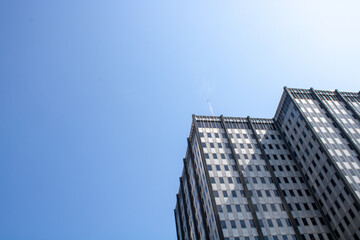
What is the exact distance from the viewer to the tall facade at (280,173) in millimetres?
60312

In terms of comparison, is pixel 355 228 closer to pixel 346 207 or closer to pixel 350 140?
pixel 346 207

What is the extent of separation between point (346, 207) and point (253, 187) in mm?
19110

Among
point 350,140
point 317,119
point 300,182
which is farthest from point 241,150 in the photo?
point 350,140

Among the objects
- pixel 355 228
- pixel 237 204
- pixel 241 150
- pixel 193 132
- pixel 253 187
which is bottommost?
pixel 355 228

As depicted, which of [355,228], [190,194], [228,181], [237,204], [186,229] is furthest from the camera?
[186,229]

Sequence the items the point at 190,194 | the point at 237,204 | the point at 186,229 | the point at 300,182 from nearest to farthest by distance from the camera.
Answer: the point at 237,204
the point at 300,182
the point at 190,194
the point at 186,229

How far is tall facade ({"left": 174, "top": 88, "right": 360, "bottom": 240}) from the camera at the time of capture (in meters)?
60.3

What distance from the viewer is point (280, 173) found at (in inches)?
2894

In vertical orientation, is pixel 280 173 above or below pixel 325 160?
above

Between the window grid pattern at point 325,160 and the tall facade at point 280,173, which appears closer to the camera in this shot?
the window grid pattern at point 325,160

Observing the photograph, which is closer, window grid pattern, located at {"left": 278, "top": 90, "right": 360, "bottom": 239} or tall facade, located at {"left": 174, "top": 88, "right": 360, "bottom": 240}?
window grid pattern, located at {"left": 278, "top": 90, "right": 360, "bottom": 239}

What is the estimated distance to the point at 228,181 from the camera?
6694cm

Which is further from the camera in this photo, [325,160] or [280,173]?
[280,173]

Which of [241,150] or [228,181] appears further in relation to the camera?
[241,150]
